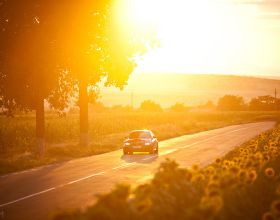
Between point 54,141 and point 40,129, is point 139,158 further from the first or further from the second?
point 54,141

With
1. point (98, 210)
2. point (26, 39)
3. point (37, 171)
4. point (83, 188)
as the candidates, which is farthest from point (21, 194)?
point (26, 39)

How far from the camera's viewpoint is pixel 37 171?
26.3 meters

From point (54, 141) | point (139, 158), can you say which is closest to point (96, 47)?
point (139, 158)

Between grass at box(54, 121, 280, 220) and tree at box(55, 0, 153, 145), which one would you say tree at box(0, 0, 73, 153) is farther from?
grass at box(54, 121, 280, 220)

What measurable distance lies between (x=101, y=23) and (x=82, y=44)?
2.10 metres

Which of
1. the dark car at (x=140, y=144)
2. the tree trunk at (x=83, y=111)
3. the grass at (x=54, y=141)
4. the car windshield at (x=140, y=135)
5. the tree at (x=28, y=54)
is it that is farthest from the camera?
the tree trunk at (x=83, y=111)

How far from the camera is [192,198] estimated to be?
9.02 m

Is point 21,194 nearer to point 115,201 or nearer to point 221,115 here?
point 115,201

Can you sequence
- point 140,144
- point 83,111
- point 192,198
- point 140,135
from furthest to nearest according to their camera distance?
point 83,111
point 140,135
point 140,144
point 192,198

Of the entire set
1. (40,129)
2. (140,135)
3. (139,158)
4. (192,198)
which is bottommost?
(139,158)

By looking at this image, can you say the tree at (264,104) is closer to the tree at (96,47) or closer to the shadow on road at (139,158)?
the tree at (96,47)

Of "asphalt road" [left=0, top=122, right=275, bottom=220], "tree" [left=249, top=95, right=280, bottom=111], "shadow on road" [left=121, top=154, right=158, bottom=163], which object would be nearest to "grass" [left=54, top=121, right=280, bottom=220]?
"asphalt road" [left=0, top=122, right=275, bottom=220]

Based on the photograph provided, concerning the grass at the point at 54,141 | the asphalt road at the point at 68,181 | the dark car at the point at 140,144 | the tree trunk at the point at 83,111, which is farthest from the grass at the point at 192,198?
the tree trunk at the point at 83,111

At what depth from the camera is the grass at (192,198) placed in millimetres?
7352
